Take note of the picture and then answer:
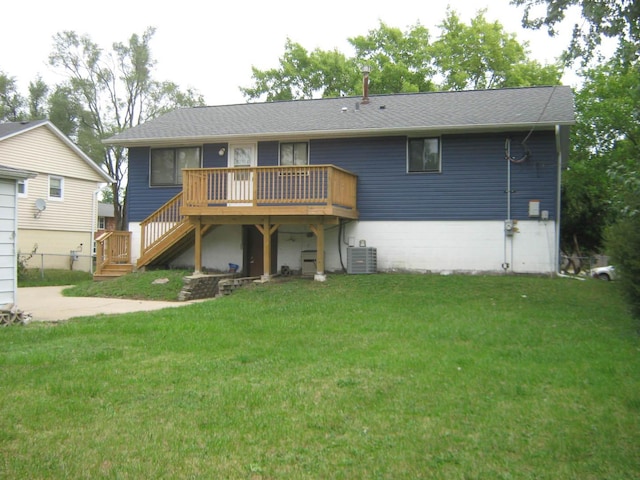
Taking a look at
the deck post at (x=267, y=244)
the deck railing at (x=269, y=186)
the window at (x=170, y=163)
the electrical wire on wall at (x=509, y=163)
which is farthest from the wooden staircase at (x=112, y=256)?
the electrical wire on wall at (x=509, y=163)

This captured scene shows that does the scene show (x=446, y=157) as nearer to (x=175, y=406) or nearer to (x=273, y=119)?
(x=273, y=119)

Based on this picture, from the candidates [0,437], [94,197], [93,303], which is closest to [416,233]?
Answer: [93,303]

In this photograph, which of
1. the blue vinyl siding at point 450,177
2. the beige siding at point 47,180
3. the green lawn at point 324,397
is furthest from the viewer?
the beige siding at point 47,180

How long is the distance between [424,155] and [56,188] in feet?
54.4

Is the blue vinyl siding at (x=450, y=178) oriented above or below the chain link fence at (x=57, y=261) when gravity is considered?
above

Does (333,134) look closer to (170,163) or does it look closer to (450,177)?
(450,177)

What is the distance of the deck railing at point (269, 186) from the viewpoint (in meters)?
13.7

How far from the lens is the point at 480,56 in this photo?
31609 millimetres

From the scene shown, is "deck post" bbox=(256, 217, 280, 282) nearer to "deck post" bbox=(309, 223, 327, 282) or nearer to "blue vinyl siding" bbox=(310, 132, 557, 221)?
"deck post" bbox=(309, 223, 327, 282)

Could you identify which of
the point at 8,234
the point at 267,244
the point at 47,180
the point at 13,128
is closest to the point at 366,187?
the point at 267,244

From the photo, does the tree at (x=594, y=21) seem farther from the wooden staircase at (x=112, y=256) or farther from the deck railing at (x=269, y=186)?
the wooden staircase at (x=112, y=256)

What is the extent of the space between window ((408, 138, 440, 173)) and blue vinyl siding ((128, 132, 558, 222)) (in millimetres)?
155

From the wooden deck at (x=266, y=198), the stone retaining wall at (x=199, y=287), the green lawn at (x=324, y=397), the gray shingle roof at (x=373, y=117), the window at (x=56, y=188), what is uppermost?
the gray shingle roof at (x=373, y=117)

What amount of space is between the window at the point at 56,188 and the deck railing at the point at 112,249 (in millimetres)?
9104
